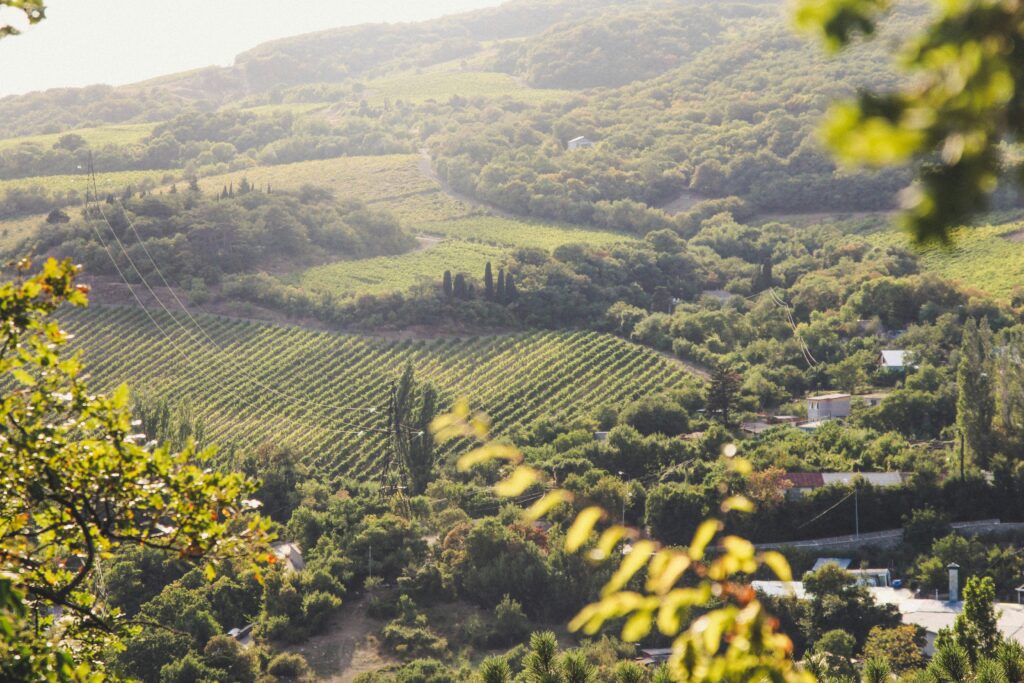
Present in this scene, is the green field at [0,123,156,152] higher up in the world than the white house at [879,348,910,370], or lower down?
higher up

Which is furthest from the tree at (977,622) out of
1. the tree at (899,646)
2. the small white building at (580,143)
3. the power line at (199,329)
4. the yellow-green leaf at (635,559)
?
the small white building at (580,143)

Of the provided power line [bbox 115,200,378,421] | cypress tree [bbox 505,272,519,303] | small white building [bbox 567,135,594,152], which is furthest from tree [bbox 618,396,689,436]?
small white building [bbox 567,135,594,152]

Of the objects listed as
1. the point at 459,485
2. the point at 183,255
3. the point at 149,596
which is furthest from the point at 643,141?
the point at 149,596

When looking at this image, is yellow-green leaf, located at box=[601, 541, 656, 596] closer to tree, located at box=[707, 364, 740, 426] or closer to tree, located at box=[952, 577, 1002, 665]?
tree, located at box=[952, 577, 1002, 665]

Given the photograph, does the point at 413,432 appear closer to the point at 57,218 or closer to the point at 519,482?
the point at 519,482

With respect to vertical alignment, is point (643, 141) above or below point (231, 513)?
below

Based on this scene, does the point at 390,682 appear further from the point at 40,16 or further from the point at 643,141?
the point at 643,141

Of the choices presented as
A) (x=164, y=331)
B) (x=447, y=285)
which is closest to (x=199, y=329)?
(x=164, y=331)
